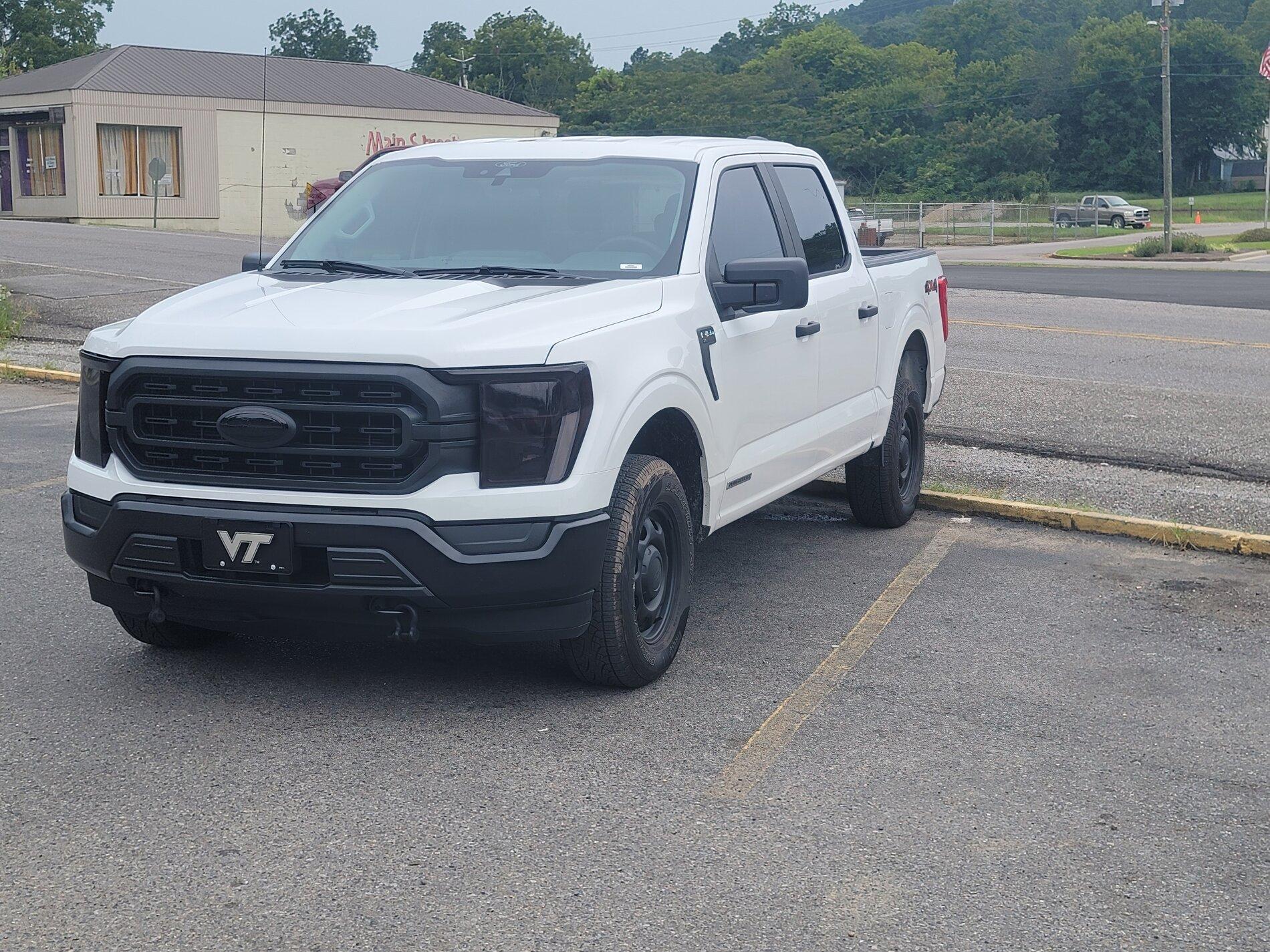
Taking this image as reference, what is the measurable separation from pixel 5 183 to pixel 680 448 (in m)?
60.3

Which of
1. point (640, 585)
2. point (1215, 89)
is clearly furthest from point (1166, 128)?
point (1215, 89)

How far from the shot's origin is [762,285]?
5770mm

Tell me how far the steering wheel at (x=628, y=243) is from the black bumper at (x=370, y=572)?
1434 mm

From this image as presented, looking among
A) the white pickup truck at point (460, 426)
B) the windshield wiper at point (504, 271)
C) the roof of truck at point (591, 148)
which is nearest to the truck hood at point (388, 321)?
the white pickup truck at point (460, 426)

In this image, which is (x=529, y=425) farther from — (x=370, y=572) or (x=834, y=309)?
(x=834, y=309)

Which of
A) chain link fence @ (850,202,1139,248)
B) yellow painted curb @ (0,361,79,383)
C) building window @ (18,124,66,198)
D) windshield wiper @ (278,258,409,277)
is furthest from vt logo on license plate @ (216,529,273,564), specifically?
building window @ (18,124,66,198)

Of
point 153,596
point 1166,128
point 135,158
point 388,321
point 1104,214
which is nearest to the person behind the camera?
point 388,321

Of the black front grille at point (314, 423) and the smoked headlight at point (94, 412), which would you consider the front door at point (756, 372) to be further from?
the smoked headlight at point (94, 412)

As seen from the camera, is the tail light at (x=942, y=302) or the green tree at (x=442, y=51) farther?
the green tree at (x=442, y=51)

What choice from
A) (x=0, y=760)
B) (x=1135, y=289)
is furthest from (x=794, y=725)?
(x=1135, y=289)

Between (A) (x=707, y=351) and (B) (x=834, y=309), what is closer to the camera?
(A) (x=707, y=351)

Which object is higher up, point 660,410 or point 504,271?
point 504,271

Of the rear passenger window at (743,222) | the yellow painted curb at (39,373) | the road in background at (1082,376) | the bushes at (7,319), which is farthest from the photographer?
the bushes at (7,319)

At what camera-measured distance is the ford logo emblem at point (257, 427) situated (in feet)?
15.3
